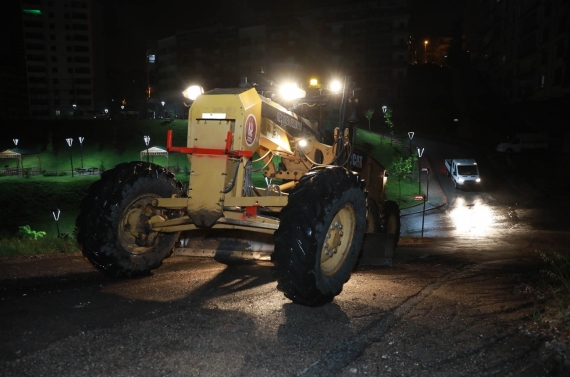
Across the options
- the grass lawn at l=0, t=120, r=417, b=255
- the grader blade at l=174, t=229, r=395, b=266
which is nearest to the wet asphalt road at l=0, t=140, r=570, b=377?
the grader blade at l=174, t=229, r=395, b=266

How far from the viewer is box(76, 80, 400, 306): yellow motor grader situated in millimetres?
5117

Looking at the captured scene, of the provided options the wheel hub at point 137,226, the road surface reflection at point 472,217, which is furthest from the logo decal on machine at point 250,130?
the road surface reflection at point 472,217

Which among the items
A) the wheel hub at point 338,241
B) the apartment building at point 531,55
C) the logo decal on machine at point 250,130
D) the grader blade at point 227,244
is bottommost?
the grader blade at point 227,244

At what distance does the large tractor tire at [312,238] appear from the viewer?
5043 mm

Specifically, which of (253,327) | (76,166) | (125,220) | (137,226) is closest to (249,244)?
(137,226)

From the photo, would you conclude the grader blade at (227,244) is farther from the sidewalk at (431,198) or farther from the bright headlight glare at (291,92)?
the sidewalk at (431,198)

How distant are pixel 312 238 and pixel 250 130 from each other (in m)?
1.73

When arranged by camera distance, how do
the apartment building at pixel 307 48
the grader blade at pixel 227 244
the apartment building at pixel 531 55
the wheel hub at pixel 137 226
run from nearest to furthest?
the wheel hub at pixel 137 226 → the grader blade at pixel 227 244 → the apartment building at pixel 531 55 → the apartment building at pixel 307 48

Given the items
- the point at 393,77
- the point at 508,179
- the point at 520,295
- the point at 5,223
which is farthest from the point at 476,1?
the point at 520,295

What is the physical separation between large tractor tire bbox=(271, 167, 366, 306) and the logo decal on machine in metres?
0.97

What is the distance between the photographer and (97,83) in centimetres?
9894

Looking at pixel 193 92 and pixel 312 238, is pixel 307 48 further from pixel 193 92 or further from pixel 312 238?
pixel 312 238

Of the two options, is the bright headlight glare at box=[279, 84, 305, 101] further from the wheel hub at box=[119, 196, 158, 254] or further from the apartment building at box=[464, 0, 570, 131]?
the apartment building at box=[464, 0, 570, 131]

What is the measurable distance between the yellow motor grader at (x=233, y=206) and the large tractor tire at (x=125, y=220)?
13 millimetres
